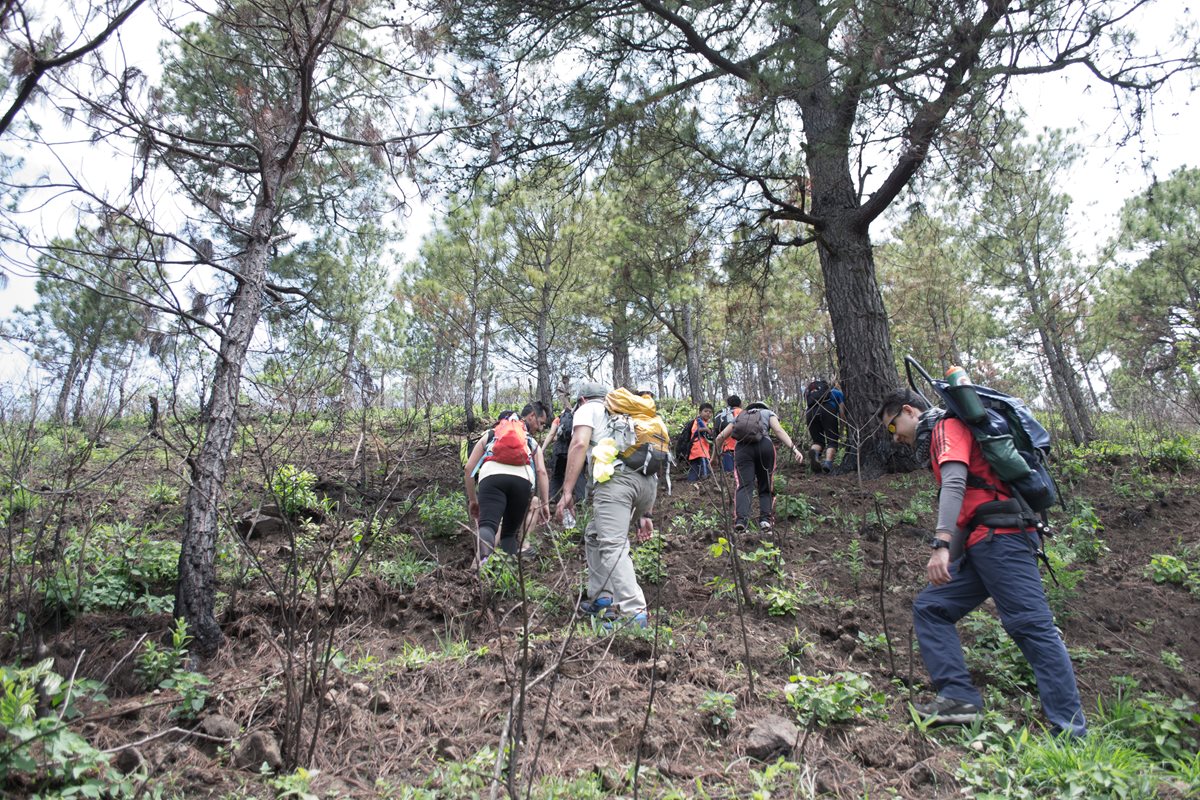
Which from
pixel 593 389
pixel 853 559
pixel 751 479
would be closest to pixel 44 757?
pixel 593 389

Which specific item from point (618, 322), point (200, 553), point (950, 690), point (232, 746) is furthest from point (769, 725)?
point (618, 322)

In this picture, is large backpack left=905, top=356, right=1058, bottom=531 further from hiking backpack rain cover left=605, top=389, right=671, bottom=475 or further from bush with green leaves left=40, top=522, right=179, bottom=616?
bush with green leaves left=40, top=522, right=179, bottom=616

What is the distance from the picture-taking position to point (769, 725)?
2631 millimetres

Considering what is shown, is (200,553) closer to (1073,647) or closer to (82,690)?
(82,690)

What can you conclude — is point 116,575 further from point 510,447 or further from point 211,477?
point 510,447

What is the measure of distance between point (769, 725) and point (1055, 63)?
5809 mm

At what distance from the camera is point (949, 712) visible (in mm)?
2725

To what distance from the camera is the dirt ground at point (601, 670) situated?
93.4 inches

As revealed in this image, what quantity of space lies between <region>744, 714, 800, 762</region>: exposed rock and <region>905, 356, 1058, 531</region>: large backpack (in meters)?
1.33

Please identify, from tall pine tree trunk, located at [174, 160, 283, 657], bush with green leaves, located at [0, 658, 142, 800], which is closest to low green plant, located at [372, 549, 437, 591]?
tall pine tree trunk, located at [174, 160, 283, 657]

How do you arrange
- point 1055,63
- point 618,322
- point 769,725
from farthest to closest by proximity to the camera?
point 618,322, point 1055,63, point 769,725

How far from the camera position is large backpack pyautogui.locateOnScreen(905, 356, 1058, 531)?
9.15 ft

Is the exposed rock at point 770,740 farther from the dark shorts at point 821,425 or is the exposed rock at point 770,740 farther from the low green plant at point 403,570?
the dark shorts at point 821,425

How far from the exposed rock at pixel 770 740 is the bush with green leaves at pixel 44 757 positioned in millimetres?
2250
